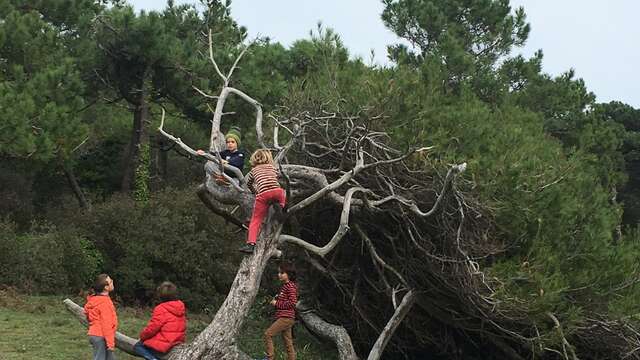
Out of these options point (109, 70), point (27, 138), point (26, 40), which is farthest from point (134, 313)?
point (109, 70)

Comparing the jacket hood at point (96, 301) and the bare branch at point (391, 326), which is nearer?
the jacket hood at point (96, 301)

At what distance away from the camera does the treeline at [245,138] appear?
1073cm

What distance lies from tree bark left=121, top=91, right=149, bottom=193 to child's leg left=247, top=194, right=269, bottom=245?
1247cm

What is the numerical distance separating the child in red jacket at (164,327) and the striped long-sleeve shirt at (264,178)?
1636 mm

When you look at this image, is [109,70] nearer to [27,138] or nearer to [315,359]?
[27,138]

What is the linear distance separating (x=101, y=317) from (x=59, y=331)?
4614 mm

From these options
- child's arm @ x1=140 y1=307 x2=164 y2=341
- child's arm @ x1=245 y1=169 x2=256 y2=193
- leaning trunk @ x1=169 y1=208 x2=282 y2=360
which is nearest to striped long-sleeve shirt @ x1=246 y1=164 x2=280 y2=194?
child's arm @ x1=245 y1=169 x2=256 y2=193

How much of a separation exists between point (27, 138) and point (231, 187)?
7.22 meters

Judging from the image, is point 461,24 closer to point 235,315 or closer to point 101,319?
point 235,315

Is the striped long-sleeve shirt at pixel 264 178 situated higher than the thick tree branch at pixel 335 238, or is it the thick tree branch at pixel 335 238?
the striped long-sleeve shirt at pixel 264 178

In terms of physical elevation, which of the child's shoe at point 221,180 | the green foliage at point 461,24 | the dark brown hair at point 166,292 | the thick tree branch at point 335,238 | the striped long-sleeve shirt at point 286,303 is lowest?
the dark brown hair at point 166,292

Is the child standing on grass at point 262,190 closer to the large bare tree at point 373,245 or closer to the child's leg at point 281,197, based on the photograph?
the child's leg at point 281,197

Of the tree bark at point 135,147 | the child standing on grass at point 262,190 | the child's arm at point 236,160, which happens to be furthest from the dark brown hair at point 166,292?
the tree bark at point 135,147

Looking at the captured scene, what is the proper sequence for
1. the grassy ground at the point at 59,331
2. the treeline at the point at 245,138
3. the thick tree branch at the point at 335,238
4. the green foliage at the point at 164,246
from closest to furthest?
the thick tree branch at the point at 335,238 < the grassy ground at the point at 59,331 < the treeline at the point at 245,138 < the green foliage at the point at 164,246
